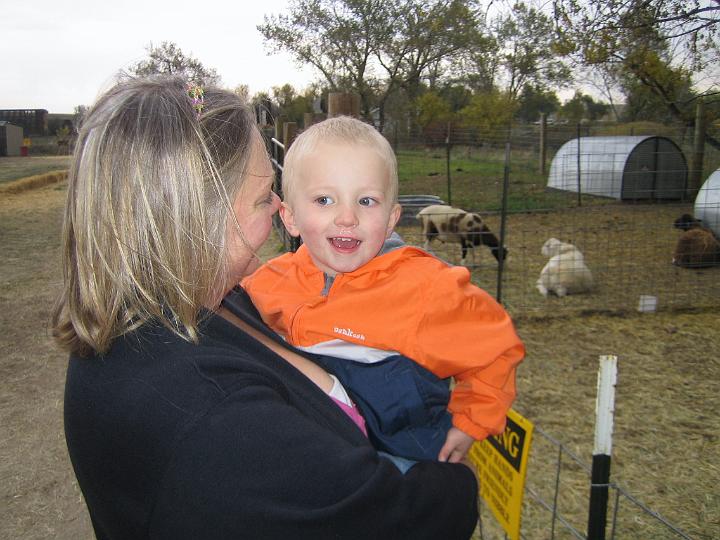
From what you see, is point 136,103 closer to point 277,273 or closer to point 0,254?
point 277,273

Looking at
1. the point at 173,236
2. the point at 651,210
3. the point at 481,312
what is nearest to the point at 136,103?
the point at 173,236

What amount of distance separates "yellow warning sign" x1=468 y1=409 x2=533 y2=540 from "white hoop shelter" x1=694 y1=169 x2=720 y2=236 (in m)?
8.92

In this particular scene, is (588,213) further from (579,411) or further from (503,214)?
(579,411)

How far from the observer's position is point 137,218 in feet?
3.17

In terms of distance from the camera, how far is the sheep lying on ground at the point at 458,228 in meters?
8.12

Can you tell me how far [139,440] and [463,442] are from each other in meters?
0.85

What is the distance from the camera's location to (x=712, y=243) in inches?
312

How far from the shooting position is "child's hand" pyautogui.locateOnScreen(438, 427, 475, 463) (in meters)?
1.44

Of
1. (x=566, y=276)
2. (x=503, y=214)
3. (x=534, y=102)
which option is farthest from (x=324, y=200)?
(x=534, y=102)

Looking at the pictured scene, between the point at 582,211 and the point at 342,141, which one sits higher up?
the point at 342,141

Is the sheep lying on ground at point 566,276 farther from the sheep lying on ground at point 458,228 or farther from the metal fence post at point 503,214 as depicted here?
the sheep lying on ground at point 458,228

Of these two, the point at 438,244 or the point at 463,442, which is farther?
the point at 438,244

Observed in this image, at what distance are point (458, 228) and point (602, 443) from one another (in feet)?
22.6

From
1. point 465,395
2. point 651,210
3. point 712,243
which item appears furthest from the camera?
point 651,210
